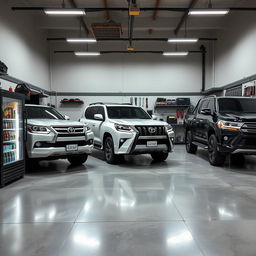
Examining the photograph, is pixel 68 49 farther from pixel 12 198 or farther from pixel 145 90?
pixel 12 198

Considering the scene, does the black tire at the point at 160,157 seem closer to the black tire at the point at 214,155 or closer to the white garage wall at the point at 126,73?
the black tire at the point at 214,155

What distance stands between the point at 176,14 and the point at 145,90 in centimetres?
403

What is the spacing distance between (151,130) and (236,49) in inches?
272

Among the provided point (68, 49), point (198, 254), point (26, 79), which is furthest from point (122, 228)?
point (68, 49)

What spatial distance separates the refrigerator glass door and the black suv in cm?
462

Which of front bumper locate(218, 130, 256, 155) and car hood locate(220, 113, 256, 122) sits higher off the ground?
car hood locate(220, 113, 256, 122)

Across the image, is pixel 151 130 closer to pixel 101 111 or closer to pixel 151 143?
pixel 151 143

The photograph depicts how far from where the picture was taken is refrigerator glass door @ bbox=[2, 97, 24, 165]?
479 centimetres

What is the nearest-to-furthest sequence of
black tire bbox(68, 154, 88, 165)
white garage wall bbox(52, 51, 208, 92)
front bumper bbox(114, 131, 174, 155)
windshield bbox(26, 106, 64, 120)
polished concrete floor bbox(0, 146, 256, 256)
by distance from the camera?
polished concrete floor bbox(0, 146, 256, 256)
front bumper bbox(114, 131, 174, 155)
windshield bbox(26, 106, 64, 120)
black tire bbox(68, 154, 88, 165)
white garage wall bbox(52, 51, 208, 92)

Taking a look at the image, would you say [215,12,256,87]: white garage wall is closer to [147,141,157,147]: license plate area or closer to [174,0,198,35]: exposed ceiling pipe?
[174,0,198,35]: exposed ceiling pipe

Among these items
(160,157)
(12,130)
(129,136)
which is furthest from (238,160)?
(12,130)

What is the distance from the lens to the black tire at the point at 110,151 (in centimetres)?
661

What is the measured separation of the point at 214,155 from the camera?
6.49m

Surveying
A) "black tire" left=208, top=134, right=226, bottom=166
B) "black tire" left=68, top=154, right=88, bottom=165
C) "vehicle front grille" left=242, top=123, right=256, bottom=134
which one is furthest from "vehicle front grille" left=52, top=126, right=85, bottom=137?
"vehicle front grille" left=242, top=123, right=256, bottom=134
